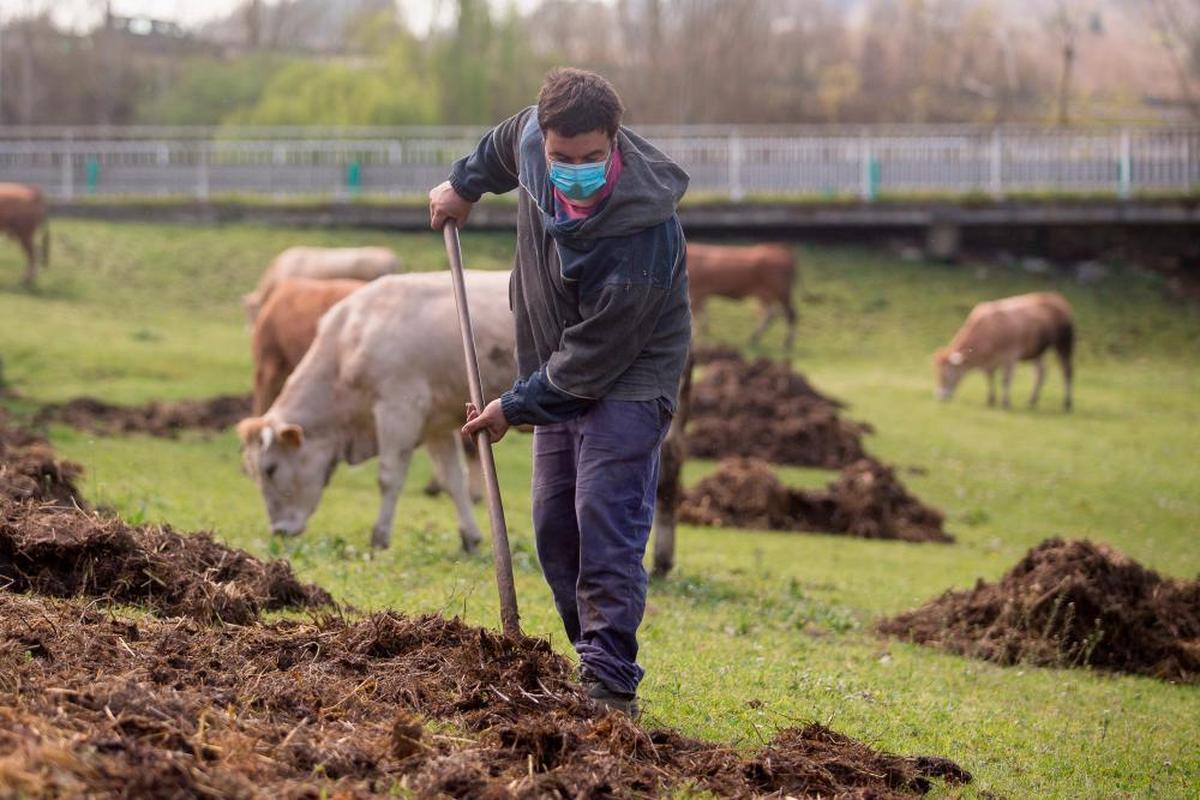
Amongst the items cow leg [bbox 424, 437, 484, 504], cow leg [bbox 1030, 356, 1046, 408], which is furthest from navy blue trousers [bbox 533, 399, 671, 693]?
cow leg [bbox 1030, 356, 1046, 408]

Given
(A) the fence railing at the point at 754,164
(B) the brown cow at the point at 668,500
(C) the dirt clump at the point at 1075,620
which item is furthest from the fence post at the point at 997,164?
(C) the dirt clump at the point at 1075,620

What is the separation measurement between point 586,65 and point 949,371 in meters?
35.9

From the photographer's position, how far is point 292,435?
480 inches

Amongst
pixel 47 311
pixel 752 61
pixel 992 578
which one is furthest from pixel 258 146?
pixel 992 578

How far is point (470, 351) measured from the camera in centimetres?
673

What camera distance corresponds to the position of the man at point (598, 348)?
5.99m

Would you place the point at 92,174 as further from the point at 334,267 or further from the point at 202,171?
the point at 334,267

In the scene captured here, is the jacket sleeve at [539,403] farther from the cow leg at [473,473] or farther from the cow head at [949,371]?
the cow head at [949,371]

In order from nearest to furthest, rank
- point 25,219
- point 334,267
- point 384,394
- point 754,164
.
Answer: point 384,394
point 334,267
point 25,219
point 754,164

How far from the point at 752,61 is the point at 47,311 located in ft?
111

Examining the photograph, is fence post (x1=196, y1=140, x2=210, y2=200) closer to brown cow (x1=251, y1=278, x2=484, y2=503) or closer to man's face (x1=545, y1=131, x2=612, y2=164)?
brown cow (x1=251, y1=278, x2=484, y2=503)

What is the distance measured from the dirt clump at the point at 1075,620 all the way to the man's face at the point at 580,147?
4.84 metres

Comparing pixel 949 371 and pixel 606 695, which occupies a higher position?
pixel 606 695

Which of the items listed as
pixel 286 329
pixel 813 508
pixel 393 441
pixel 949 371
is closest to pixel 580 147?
pixel 393 441
